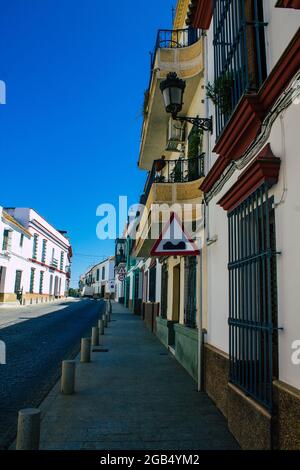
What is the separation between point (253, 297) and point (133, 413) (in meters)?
2.59

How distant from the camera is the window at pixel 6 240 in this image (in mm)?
33125

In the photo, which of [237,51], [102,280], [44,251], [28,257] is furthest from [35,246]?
[237,51]

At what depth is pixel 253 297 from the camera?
469 cm

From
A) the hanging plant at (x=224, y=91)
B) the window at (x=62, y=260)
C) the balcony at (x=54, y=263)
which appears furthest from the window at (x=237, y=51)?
the window at (x=62, y=260)

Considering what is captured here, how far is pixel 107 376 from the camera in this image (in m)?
8.24

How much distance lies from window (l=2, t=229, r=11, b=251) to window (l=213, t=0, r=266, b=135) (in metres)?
29.7

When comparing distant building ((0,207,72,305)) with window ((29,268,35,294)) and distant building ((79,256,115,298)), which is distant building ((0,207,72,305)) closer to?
window ((29,268,35,294))

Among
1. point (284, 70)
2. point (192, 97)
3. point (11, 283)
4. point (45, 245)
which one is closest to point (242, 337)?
point (284, 70)

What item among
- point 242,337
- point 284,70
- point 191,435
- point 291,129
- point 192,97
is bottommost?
point 191,435

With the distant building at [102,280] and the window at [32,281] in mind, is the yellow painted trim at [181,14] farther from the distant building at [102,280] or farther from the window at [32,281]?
the distant building at [102,280]

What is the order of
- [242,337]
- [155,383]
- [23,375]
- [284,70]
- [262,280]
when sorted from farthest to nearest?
[23,375] < [155,383] < [242,337] < [262,280] < [284,70]

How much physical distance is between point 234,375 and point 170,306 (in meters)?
7.27

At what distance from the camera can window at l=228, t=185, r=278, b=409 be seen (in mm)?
3988

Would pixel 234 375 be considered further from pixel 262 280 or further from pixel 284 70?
pixel 284 70
